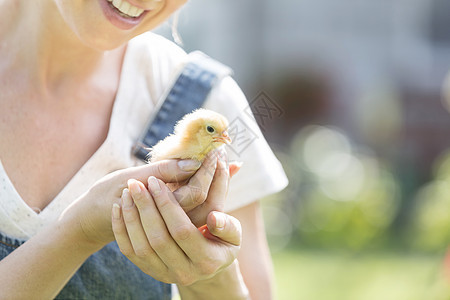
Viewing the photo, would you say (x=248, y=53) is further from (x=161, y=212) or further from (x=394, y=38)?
(x=161, y=212)

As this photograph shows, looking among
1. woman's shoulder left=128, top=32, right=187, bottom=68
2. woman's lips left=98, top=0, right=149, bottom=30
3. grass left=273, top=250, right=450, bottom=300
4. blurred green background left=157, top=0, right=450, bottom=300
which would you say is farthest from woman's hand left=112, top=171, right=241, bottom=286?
grass left=273, top=250, right=450, bottom=300

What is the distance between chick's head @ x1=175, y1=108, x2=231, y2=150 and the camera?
4.45 feet

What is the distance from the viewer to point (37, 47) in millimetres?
1643

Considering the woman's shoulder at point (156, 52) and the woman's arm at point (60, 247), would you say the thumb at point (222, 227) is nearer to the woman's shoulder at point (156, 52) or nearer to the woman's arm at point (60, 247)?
the woman's arm at point (60, 247)

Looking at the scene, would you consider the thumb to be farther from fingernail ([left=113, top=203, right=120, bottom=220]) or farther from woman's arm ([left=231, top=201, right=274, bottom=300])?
woman's arm ([left=231, top=201, right=274, bottom=300])

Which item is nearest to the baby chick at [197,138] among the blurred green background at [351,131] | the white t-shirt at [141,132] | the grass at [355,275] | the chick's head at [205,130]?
the chick's head at [205,130]

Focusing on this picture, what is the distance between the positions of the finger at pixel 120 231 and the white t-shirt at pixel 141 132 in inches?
11.9

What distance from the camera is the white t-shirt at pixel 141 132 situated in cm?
152

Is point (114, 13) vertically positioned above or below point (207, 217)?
above

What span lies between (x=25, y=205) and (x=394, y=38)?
8.86 metres

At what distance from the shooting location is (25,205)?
1454 millimetres

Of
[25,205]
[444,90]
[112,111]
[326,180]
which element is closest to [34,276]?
[25,205]

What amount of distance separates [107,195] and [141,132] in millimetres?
379

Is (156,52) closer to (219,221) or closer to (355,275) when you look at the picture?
(219,221)
